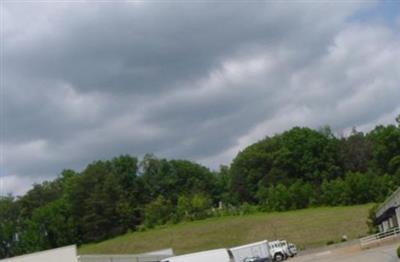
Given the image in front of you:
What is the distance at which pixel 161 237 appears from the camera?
116 meters

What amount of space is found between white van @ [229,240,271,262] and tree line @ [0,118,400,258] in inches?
1962

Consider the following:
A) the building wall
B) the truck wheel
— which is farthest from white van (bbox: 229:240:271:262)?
the building wall

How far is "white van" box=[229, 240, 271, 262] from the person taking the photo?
224 ft

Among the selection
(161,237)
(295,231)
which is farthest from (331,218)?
(161,237)

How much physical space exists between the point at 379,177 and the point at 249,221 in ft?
78.6

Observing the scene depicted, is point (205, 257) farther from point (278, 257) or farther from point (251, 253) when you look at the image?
point (278, 257)

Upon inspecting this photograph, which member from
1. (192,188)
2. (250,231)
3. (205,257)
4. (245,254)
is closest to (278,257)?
(245,254)

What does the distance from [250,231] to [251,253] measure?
124 ft

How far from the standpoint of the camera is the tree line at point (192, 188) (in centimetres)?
12975

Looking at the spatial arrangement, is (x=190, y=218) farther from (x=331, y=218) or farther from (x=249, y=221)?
(x=331, y=218)

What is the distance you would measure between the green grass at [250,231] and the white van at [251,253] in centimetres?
1834

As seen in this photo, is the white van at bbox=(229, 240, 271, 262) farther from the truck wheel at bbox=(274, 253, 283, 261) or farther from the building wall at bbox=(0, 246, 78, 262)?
the building wall at bbox=(0, 246, 78, 262)

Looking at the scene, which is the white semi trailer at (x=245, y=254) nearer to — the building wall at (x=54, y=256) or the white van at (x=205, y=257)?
the white van at (x=205, y=257)

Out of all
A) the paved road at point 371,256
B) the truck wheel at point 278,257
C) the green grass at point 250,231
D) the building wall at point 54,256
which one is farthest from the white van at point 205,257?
the green grass at point 250,231
